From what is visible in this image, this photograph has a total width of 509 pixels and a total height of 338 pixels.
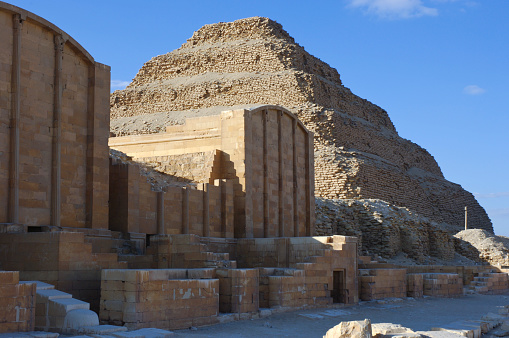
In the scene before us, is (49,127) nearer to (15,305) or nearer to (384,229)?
(15,305)

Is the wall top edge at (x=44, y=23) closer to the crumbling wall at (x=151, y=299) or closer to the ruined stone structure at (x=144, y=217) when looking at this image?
the ruined stone structure at (x=144, y=217)

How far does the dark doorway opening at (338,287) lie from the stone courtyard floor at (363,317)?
444 mm

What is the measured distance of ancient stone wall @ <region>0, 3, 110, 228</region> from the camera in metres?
14.9

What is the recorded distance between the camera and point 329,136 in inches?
2216

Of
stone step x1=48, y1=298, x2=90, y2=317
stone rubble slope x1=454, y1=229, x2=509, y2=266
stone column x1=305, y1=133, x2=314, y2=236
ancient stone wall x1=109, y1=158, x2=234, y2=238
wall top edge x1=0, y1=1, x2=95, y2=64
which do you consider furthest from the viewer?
stone rubble slope x1=454, y1=229, x2=509, y2=266

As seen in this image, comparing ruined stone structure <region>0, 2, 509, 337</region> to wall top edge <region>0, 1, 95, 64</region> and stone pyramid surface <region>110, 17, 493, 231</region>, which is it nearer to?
wall top edge <region>0, 1, 95, 64</region>

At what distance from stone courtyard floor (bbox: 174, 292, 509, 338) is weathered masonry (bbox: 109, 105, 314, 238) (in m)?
5.19

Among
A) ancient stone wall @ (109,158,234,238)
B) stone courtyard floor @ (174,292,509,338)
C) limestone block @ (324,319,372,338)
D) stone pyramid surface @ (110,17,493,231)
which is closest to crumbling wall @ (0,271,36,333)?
stone courtyard floor @ (174,292,509,338)

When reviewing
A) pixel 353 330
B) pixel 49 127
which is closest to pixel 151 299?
pixel 353 330

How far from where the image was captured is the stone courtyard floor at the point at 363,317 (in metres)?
12.6

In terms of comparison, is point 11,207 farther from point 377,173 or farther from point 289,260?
point 377,173

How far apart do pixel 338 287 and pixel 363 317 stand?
261cm

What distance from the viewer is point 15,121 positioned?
1487cm

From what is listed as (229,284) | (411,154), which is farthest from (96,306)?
(411,154)
